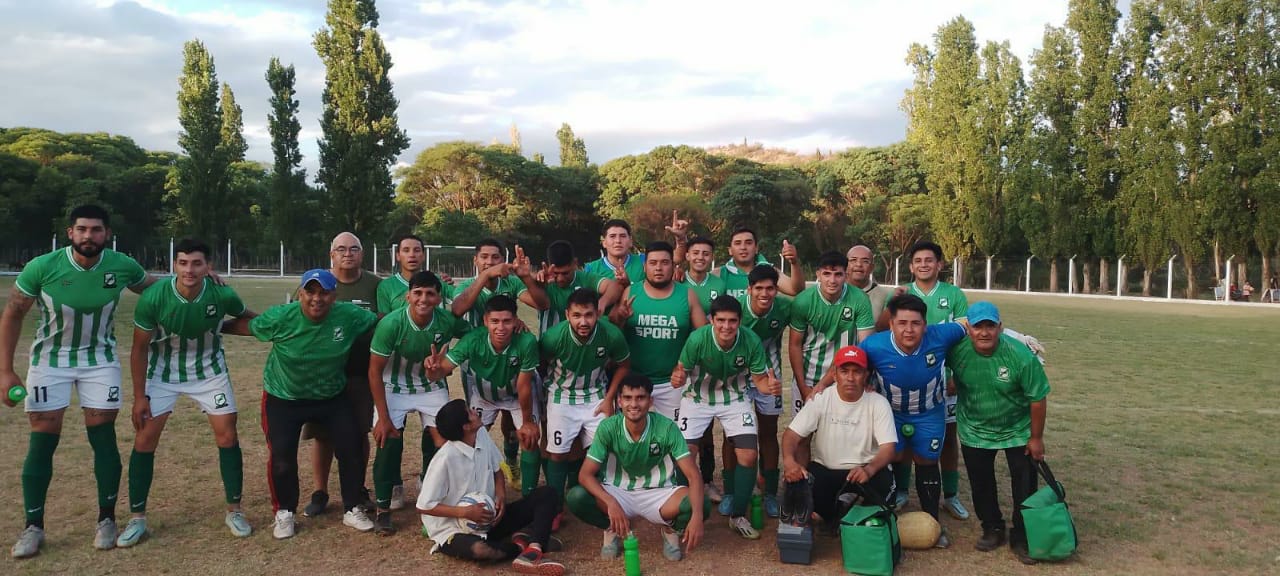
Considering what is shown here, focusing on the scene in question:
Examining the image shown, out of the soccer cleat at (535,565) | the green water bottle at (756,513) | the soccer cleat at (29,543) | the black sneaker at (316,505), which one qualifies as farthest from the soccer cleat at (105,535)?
the green water bottle at (756,513)

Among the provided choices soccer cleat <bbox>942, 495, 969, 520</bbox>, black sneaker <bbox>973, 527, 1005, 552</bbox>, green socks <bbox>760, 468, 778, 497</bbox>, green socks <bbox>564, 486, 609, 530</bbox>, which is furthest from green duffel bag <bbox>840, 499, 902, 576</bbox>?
green socks <bbox>564, 486, 609, 530</bbox>

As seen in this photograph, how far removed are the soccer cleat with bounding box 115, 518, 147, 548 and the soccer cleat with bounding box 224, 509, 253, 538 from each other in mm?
472

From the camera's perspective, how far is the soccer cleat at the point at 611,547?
494 centimetres

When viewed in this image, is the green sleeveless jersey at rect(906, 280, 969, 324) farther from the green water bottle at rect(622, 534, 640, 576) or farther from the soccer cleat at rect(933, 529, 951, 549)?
the green water bottle at rect(622, 534, 640, 576)

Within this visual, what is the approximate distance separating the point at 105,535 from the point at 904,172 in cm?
4708

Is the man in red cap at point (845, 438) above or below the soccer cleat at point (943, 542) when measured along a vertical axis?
above

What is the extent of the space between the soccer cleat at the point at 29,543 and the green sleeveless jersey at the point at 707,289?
441 cm

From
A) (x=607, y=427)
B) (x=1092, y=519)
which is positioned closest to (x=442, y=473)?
(x=607, y=427)

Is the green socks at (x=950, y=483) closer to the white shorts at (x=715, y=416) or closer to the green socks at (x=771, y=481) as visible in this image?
the green socks at (x=771, y=481)

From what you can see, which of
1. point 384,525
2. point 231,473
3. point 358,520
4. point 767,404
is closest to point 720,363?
point 767,404

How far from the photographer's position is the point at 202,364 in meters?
5.34

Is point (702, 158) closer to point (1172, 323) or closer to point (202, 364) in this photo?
point (1172, 323)

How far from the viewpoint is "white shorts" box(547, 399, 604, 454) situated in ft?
18.4

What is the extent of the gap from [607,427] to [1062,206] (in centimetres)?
3854
